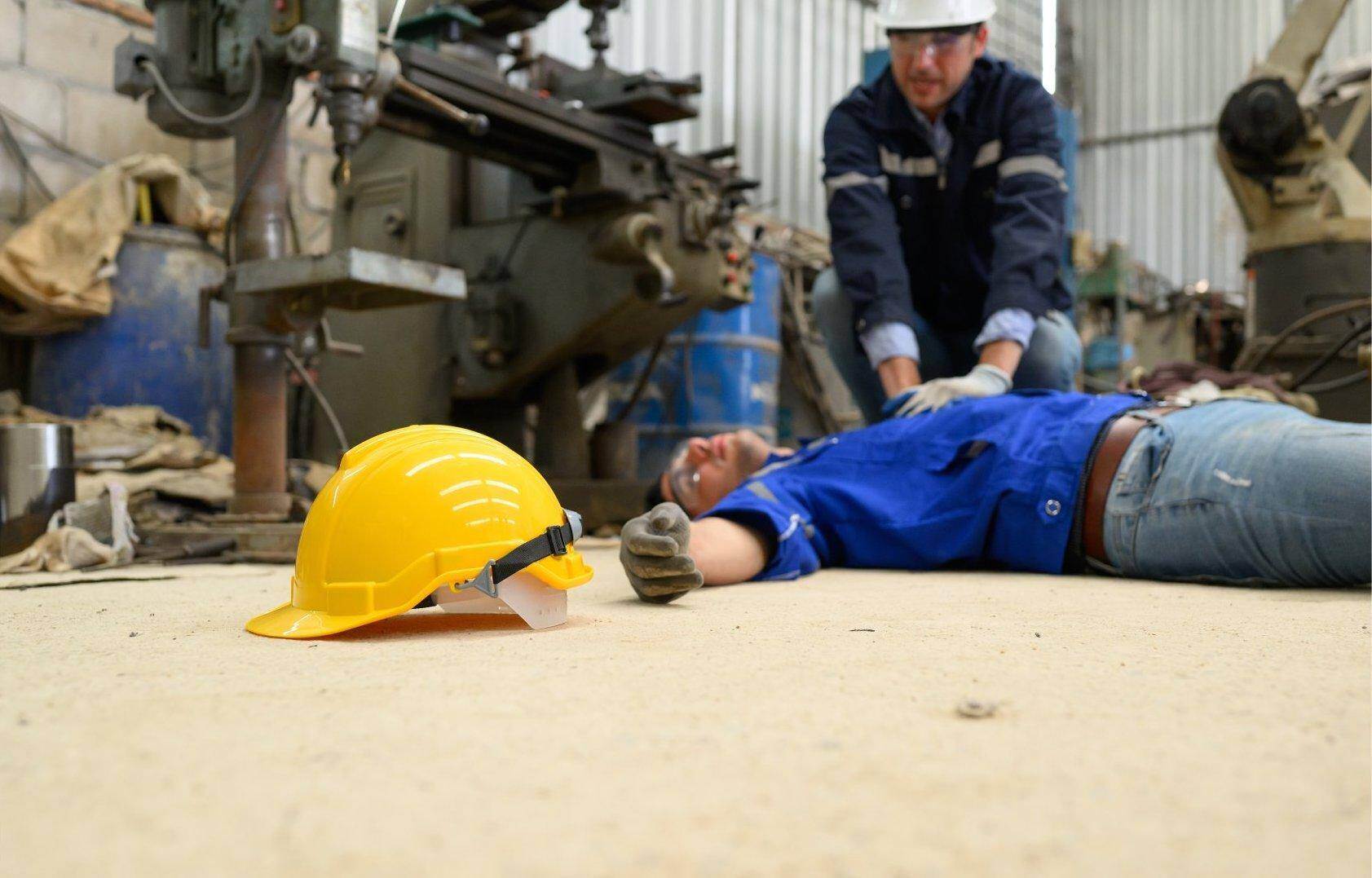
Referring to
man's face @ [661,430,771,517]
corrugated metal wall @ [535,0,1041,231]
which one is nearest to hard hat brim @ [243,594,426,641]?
man's face @ [661,430,771,517]

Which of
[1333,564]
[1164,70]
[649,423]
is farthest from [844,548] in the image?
[1164,70]

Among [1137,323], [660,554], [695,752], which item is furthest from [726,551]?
[1137,323]

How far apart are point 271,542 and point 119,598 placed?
0.68 m

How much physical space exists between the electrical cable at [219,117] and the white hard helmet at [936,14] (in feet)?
4.89

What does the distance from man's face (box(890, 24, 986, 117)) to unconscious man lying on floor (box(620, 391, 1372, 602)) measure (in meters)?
1.05

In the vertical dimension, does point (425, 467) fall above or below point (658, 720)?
above

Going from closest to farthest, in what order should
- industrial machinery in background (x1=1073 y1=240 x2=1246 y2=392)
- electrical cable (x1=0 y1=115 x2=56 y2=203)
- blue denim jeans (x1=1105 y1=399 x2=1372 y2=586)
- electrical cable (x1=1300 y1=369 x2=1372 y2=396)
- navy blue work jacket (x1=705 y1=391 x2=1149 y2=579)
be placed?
blue denim jeans (x1=1105 y1=399 x2=1372 y2=586)
navy blue work jacket (x1=705 y1=391 x2=1149 y2=579)
electrical cable (x1=0 y1=115 x2=56 y2=203)
electrical cable (x1=1300 y1=369 x2=1372 y2=396)
industrial machinery in background (x1=1073 y1=240 x2=1246 y2=392)

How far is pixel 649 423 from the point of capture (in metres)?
4.68

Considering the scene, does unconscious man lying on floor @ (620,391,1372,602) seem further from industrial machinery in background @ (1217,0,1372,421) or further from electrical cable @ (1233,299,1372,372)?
industrial machinery in background @ (1217,0,1372,421)

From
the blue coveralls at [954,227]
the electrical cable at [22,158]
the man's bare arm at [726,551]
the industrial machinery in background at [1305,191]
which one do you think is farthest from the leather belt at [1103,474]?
the electrical cable at [22,158]

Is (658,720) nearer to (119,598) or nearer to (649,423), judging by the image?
(119,598)

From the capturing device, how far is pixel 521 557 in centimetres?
132

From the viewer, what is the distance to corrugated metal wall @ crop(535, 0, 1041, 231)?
22.5 ft

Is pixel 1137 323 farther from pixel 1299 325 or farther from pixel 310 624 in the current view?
pixel 310 624
